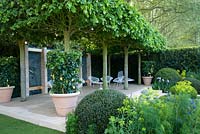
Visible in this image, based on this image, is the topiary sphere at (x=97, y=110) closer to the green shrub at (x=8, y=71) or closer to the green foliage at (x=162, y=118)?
the green foliage at (x=162, y=118)

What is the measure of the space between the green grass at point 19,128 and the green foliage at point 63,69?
115 centimetres

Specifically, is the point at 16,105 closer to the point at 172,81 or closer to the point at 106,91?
the point at 106,91

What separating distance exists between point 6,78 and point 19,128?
371 cm

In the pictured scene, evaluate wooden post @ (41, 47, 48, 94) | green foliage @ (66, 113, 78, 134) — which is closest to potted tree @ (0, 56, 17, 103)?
wooden post @ (41, 47, 48, 94)

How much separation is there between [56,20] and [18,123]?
118 inches

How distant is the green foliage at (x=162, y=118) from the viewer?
3.28 metres

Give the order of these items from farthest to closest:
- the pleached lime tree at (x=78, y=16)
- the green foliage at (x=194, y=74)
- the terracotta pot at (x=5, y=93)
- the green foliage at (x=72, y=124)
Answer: the green foliage at (x=194, y=74)
the terracotta pot at (x=5, y=93)
the pleached lime tree at (x=78, y=16)
the green foliage at (x=72, y=124)

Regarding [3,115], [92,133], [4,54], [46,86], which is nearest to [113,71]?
[46,86]

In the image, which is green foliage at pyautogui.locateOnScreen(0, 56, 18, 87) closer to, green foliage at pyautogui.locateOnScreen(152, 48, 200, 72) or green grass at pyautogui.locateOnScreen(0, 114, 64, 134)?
green grass at pyautogui.locateOnScreen(0, 114, 64, 134)

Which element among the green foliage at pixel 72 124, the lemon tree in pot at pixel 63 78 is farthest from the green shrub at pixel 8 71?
the green foliage at pixel 72 124

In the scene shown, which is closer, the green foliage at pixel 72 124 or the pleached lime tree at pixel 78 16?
the green foliage at pixel 72 124

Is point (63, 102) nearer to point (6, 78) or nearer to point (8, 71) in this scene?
point (6, 78)

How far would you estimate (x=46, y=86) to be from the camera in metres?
11.2

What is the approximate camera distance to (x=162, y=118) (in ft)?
11.2
